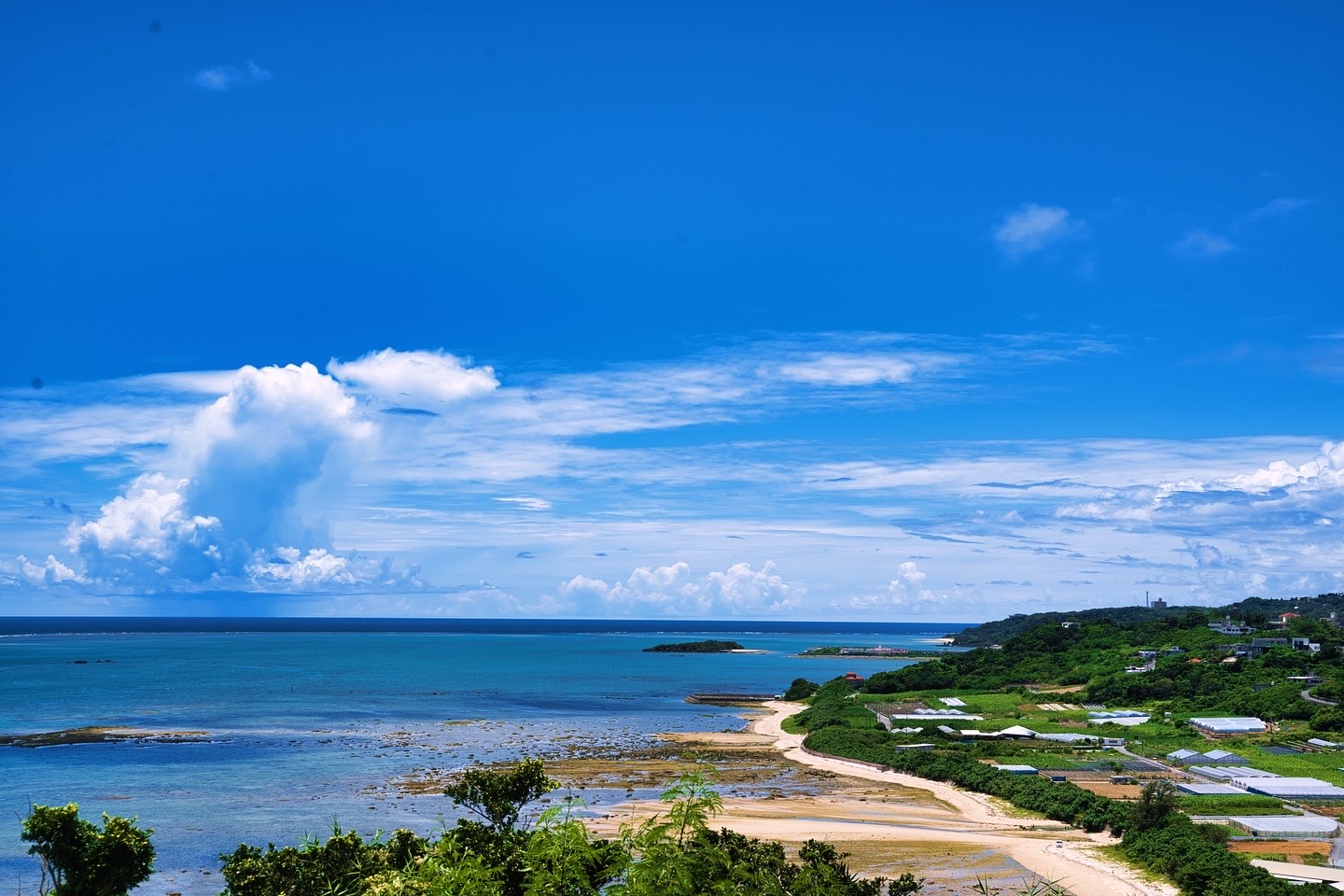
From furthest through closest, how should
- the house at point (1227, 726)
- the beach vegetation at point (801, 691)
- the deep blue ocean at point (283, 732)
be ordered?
the beach vegetation at point (801, 691) < the house at point (1227, 726) < the deep blue ocean at point (283, 732)

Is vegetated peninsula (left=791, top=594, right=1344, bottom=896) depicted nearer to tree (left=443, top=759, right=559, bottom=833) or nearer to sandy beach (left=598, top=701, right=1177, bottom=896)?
sandy beach (left=598, top=701, right=1177, bottom=896)

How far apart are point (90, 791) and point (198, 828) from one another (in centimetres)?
1335

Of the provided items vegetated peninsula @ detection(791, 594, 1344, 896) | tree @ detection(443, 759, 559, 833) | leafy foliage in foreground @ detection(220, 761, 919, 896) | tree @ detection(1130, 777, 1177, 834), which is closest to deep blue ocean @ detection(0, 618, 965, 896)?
leafy foliage in foreground @ detection(220, 761, 919, 896)

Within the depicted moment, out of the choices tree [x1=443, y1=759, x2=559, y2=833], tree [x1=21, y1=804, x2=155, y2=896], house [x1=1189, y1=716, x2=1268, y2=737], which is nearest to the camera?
tree [x1=21, y1=804, x2=155, y2=896]

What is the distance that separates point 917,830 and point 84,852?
39.6m

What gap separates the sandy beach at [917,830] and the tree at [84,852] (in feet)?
88.2

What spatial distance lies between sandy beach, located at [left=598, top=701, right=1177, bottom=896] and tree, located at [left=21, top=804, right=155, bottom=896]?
2688 cm

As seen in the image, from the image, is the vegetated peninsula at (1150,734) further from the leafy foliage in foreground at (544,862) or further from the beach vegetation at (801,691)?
the leafy foliage in foreground at (544,862)

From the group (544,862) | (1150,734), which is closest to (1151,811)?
(1150,734)

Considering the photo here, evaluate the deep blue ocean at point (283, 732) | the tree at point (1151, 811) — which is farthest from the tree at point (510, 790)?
the tree at point (1151, 811)

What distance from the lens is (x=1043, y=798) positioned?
57.9m

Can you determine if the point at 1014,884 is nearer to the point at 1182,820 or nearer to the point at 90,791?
the point at 1182,820

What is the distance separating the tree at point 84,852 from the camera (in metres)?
25.5

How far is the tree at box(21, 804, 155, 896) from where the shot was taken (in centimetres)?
2550
